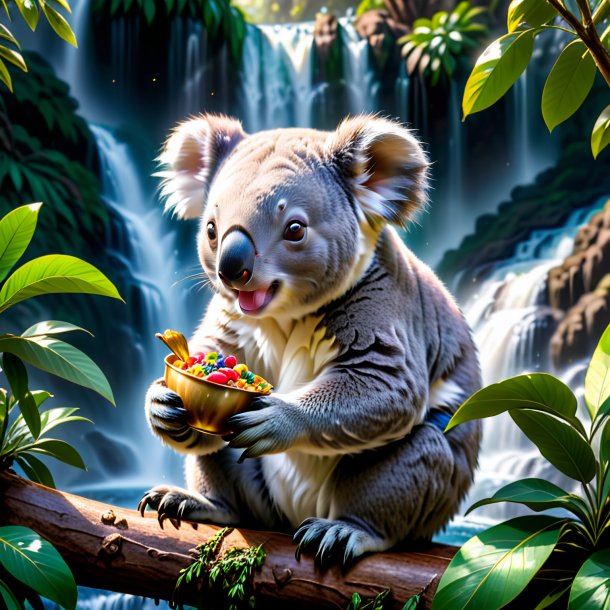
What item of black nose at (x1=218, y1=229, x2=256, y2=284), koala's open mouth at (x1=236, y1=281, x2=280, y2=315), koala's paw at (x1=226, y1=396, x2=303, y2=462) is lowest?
koala's paw at (x1=226, y1=396, x2=303, y2=462)

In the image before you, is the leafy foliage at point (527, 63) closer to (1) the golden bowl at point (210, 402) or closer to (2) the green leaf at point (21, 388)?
(1) the golden bowl at point (210, 402)

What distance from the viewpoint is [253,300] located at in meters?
1.85

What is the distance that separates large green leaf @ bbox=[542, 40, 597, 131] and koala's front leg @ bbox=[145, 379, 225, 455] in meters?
1.12

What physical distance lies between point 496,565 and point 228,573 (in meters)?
0.67

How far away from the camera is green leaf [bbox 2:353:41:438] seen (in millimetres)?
1833

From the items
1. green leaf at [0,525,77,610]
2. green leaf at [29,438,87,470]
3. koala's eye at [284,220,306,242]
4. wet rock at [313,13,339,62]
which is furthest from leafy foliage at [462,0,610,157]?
wet rock at [313,13,339,62]

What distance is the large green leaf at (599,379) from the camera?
1.60m

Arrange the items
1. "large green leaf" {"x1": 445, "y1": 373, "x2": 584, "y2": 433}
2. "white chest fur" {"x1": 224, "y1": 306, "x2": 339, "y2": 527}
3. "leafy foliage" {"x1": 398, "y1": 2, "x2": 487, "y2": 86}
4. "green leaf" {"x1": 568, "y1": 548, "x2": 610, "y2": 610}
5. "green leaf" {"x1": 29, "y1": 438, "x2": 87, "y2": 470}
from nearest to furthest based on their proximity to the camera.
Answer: "green leaf" {"x1": 568, "y1": 548, "x2": 610, "y2": 610}
"large green leaf" {"x1": 445, "y1": 373, "x2": 584, "y2": 433}
"white chest fur" {"x1": 224, "y1": 306, "x2": 339, "y2": 527}
"green leaf" {"x1": 29, "y1": 438, "x2": 87, "y2": 470}
"leafy foliage" {"x1": 398, "y1": 2, "x2": 487, "y2": 86}

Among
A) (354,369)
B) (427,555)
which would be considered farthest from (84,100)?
(427,555)

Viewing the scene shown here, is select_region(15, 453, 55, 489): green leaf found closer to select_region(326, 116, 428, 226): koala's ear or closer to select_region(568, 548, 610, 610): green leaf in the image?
select_region(326, 116, 428, 226): koala's ear

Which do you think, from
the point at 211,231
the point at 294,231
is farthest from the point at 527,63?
the point at 211,231

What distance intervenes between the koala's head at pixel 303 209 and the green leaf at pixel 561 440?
2.01 feet

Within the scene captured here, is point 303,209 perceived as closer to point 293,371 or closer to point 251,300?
point 251,300

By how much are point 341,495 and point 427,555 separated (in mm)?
268
